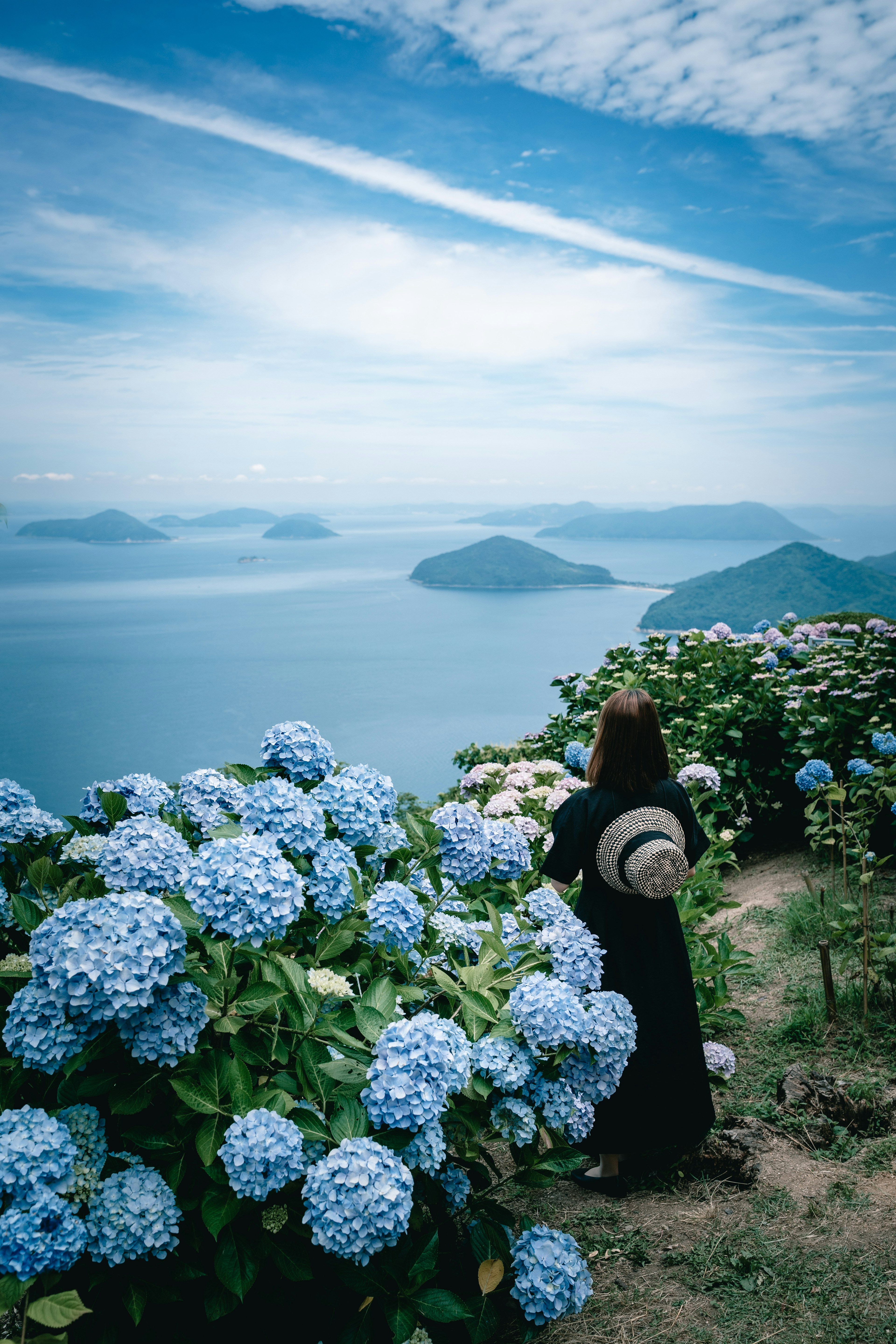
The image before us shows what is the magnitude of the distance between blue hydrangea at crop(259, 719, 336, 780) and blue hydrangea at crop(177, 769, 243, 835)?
126 millimetres

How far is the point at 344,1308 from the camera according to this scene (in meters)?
1.59

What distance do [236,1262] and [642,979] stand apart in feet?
4.67

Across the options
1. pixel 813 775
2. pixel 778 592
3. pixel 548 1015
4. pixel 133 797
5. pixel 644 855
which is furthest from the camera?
pixel 778 592

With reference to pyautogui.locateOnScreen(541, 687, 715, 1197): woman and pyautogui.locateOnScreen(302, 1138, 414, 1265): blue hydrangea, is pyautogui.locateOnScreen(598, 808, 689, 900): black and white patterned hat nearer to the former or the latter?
pyautogui.locateOnScreen(541, 687, 715, 1197): woman

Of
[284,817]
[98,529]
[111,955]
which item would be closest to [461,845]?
[284,817]

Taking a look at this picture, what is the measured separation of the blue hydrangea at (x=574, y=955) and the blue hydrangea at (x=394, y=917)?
1.05ft

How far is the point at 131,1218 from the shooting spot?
1.30 m

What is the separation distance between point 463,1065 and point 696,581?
10122 millimetres

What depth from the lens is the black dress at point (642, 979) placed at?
7.84 ft

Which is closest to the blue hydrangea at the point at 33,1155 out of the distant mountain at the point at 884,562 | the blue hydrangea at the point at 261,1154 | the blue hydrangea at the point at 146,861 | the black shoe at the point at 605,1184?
the blue hydrangea at the point at 261,1154

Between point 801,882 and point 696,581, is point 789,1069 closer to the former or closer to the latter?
point 801,882

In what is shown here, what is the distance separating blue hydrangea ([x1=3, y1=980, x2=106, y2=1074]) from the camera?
1321 mm

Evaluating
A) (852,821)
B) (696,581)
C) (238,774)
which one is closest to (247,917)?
(238,774)

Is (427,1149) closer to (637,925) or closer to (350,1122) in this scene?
(350,1122)
